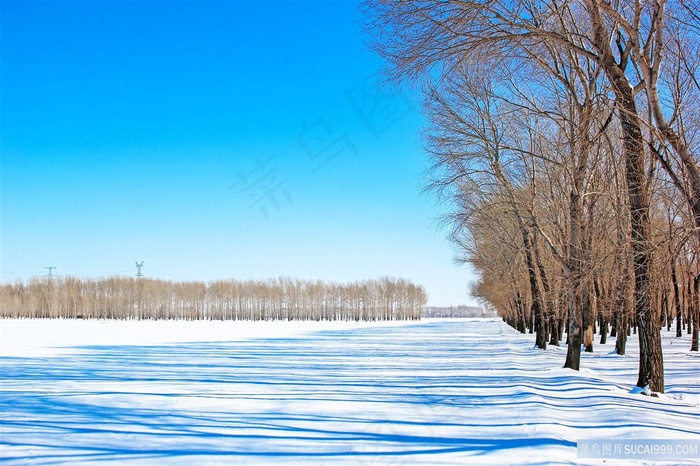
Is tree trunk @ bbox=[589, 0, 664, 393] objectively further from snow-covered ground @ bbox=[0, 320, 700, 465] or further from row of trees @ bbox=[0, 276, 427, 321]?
row of trees @ bbox=[0, 276, 427, 321]

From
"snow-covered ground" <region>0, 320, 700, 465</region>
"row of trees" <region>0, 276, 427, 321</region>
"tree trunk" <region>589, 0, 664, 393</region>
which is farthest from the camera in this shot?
"row of trees" <region>0, 276, 427, 321</region>

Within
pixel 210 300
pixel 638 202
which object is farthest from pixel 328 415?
pixel 210 300

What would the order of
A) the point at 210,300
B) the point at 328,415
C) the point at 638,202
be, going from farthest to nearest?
the point at 210,300
the point at 638,202
the point at 328,415

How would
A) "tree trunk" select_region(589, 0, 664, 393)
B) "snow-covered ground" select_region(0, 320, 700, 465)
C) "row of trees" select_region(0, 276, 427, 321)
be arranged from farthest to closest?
"row of trees" select_region(0, 276, 427, 321) < "tree trunk" select_region(589, 0, 664, 393) < "snow-covered ground" select_region(0, 320, 700, 465)

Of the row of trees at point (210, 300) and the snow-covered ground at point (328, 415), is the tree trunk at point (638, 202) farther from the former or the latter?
the row of trees at point (210, 300)

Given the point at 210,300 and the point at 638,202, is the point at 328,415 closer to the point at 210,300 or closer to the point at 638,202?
the point at 638,202

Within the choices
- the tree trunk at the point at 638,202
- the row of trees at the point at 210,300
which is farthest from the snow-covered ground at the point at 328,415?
the row of trees at the point at 210,300

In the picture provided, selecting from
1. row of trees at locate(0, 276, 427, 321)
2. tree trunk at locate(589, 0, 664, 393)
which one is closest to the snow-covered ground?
tree trunk at locate(589, 0, 664, 393)

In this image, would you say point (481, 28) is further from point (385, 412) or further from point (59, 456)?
point (59, 456)

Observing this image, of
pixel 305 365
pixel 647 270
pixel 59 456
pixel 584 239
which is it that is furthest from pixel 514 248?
pixel 59 456

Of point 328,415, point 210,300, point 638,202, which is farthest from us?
point 210,300

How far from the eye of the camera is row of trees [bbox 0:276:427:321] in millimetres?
126625

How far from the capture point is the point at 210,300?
14275 centimetres

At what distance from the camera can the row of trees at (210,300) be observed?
415 feet
